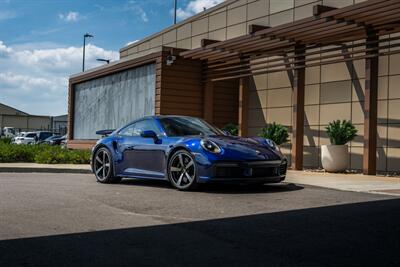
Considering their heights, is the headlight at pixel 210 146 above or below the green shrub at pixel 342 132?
below

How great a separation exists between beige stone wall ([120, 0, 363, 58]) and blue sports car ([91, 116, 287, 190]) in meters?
9.12

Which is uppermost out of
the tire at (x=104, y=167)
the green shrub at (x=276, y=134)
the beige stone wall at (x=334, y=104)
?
the beige stone wall at (x=334, y=104)

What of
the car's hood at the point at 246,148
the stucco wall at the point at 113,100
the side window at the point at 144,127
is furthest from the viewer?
the stucco wall at the point at 113,100

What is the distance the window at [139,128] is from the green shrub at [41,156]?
6.69m

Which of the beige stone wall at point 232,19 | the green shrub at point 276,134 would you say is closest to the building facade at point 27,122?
the beige stone wall at point 232,19

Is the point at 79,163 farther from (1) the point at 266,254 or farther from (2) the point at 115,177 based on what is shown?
(1) the point at 266,254

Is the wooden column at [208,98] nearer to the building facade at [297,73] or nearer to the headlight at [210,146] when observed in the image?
the building facade at [297,73]

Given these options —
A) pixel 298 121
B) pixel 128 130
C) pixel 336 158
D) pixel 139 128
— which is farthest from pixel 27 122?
pixel 139 128

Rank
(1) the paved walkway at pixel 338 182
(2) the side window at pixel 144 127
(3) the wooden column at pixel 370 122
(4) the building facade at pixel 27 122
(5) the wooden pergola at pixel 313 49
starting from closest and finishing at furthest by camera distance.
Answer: (1) the paved walkway at pixel 338 182 < (2) the side window at pixel 144 127 < (5) the wooden pergola at pixel 313 49 < (3) the wooden column at pixel 370 122 < (4) the building facade at pixel 27 122

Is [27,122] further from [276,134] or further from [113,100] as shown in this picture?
[276,134]

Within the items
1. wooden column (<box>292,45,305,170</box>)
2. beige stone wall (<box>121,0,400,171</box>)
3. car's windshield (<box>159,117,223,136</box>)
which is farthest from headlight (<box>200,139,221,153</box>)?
beige stone wall (<box>121,0,400,171</box>)

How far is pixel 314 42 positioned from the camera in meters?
16.8

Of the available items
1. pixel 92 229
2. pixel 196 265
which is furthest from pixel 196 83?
pixel 196 265

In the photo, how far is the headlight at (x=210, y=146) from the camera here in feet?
28.9
